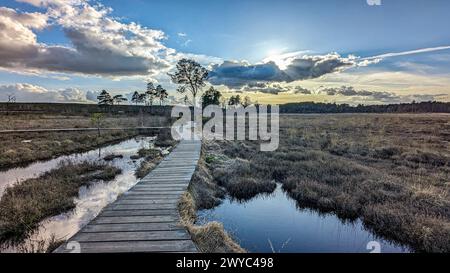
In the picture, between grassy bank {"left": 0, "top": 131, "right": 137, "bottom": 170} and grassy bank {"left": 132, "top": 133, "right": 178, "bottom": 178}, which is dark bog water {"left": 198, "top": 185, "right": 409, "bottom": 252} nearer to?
grassy bank {"left": 132, "top": 133, "right": 178, "bottom": 178}

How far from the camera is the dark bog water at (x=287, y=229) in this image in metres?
7.05

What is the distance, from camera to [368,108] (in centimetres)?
7900

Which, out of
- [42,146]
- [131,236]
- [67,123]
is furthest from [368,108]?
[131,236]

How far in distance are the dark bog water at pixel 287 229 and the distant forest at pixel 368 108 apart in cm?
3960

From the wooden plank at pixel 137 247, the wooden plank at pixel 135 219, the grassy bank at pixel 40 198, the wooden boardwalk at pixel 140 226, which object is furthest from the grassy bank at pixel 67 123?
the wooden plank at pixel 137 247

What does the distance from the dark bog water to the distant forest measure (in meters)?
39.6

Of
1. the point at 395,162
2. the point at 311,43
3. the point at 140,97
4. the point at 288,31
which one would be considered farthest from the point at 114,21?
the point at 140,97

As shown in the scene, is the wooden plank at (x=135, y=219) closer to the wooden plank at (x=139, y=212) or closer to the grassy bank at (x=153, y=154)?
the wooden plank at (x=139, y=212)

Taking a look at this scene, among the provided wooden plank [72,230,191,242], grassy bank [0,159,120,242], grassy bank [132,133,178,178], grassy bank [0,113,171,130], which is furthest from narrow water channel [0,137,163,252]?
grassy bank [0,113,171,130]

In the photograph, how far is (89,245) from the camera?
4.77 meters

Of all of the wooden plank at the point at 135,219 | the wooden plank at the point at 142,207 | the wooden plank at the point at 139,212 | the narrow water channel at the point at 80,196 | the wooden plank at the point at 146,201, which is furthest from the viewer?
the narrow water channel at the point at 80,196

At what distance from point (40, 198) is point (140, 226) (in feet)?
19.0

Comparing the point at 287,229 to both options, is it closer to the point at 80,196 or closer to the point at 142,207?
the point at 142,207

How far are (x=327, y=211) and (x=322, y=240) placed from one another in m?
2.01
